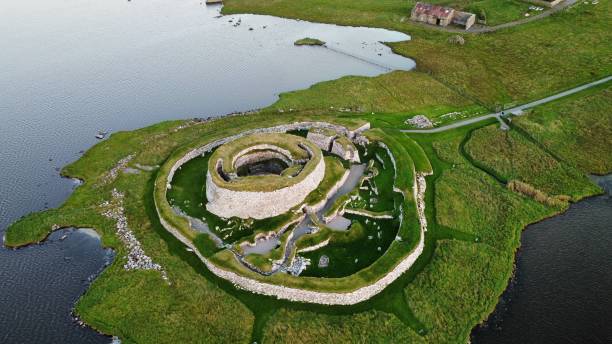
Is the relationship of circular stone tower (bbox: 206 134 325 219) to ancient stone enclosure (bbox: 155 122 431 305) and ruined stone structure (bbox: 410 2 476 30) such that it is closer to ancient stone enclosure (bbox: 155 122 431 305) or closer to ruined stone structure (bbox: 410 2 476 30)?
ancient stone enclosure (bbox: 155 122 431 305)

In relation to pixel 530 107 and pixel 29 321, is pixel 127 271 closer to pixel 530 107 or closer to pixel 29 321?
pixel 29 321

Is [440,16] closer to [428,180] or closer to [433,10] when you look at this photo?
[433,10]

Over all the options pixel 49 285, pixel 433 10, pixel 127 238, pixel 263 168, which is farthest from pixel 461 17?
pixel 49 285

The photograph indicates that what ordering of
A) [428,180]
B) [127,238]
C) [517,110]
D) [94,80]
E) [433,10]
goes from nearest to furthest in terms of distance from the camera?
[127,238]
[428,180]
[517,110]
[94,80]
[433,10]

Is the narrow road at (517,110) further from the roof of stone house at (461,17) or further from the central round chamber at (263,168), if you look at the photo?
the roof of stone house at (461,17)

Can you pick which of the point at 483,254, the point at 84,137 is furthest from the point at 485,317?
the point at 84,137
